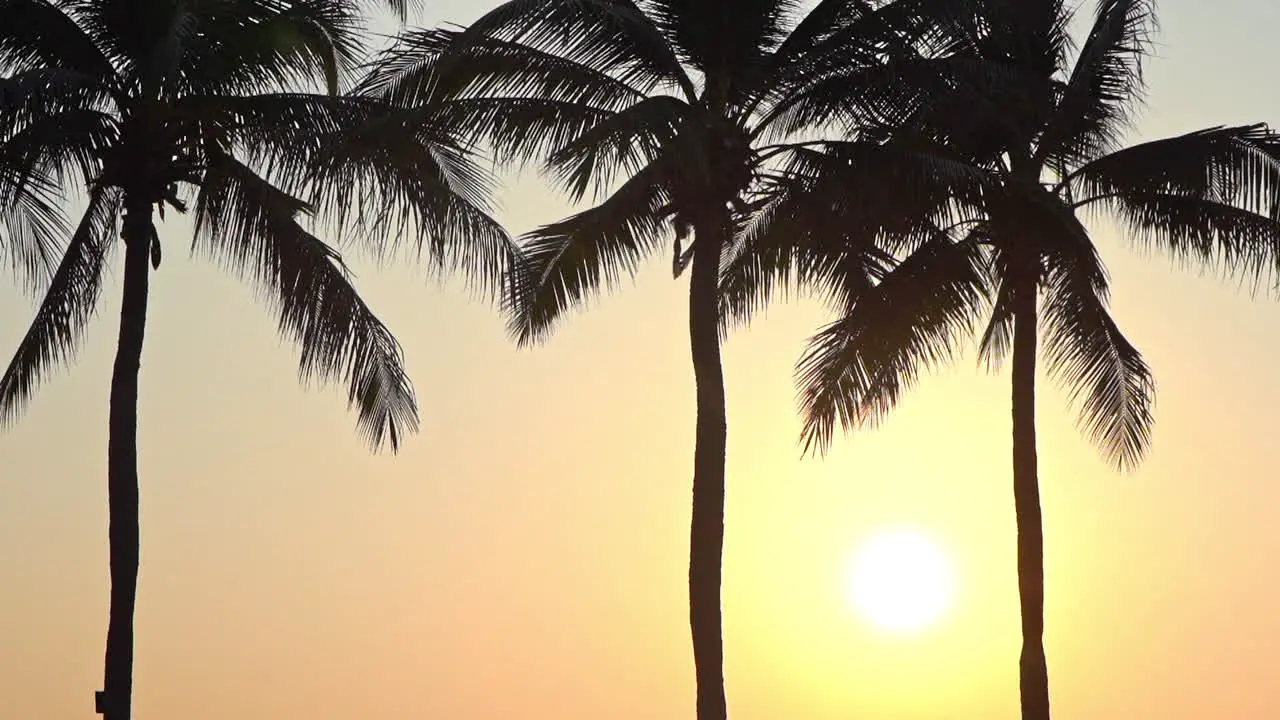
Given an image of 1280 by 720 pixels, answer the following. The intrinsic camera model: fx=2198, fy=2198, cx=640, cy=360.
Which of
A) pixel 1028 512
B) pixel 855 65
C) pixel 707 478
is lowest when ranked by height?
pixel 1028 512

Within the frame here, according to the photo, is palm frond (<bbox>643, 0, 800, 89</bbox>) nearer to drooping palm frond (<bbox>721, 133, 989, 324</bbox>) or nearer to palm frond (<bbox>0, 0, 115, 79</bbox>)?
drooping palm frond (<bbox>721, 133, 989, 324</bbox>)

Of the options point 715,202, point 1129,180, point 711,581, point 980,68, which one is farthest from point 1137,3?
point 711,581

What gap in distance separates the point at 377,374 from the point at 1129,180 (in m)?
9.44

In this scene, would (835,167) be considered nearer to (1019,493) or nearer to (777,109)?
(777,109)

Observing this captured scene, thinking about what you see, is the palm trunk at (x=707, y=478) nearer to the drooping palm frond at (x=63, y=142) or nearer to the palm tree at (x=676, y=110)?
the palm tree at (x=676, y=110)

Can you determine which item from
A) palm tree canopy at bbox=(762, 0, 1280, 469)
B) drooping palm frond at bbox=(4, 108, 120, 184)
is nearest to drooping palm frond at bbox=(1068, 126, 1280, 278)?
palm tree canopy at bbox=(762, 0, 1280, 469)

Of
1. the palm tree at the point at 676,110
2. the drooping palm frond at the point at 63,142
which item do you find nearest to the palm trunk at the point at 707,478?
the palm tree at the point at 676,110

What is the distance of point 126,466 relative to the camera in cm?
2383

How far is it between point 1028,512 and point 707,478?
4600 mm

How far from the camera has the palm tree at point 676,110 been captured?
926 inches

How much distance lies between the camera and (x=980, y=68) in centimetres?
2361

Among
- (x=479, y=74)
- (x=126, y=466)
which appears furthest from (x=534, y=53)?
(x=126, y=466)

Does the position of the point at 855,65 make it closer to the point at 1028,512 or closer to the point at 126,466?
the point at 1028,512

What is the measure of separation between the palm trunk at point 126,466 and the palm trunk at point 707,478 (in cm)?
607
